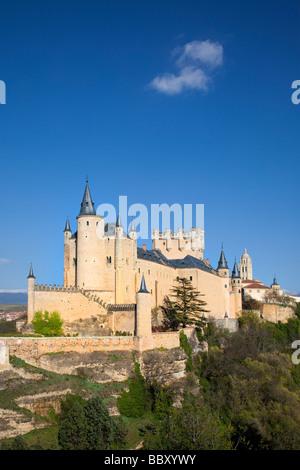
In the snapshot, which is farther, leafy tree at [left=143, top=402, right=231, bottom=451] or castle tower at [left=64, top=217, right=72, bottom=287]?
castle tower at [left=64, top=217, right=72, bottom=287]

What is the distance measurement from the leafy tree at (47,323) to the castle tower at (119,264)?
718 cm

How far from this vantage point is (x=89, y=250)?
170 ft

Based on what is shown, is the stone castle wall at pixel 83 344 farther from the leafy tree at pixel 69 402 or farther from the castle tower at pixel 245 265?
the castle tower at pixel 245 265

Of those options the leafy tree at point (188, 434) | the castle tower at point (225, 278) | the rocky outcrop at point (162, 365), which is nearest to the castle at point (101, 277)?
the rocky outcrop at point (162, 365)

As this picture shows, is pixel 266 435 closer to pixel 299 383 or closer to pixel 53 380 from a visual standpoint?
pixel 53 380

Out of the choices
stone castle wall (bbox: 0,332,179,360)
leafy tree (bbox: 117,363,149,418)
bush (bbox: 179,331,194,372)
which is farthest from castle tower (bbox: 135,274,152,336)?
bush (bbox: 179,331,194,372)

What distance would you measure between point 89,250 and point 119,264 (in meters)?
3.33

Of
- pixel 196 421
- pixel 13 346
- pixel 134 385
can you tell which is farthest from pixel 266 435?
pixel 13 346

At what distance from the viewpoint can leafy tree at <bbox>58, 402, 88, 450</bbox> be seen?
32.0 m

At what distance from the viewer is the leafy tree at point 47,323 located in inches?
1785

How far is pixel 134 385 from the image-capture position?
40875 mm

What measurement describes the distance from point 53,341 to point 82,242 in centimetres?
1416

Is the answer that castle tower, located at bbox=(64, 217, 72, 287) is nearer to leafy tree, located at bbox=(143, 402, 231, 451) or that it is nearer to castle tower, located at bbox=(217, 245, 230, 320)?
leafy tree, located at bbox=(143, 402, 231, 451)

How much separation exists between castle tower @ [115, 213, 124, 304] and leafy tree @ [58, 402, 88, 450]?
19076 millimetres
